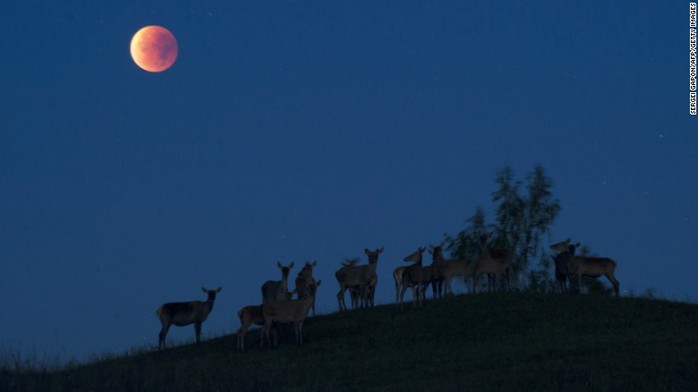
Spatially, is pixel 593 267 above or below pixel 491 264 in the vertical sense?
below

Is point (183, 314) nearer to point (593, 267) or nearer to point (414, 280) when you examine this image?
point (414, 280)

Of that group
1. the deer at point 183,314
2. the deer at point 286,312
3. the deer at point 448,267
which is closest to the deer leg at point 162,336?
the deer at point 183,314

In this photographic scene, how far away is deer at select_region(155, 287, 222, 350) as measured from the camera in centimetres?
3306

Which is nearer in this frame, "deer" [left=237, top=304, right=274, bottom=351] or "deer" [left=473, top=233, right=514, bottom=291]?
"deer" [left=237, top=304, right=274, bottom=351]

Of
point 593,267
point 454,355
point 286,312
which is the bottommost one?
point 454,355

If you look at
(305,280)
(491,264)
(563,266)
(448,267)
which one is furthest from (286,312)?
(563,266)

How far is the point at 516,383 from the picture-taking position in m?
20.7

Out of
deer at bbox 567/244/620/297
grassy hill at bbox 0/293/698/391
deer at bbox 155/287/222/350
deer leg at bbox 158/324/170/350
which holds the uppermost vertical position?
deer at bbox 567/244/620/297

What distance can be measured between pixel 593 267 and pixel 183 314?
637 inches

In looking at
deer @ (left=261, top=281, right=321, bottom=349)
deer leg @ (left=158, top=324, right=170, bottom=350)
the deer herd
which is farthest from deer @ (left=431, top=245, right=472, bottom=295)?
deer leg @ (left=158, top=324, right=170, bottom=350)

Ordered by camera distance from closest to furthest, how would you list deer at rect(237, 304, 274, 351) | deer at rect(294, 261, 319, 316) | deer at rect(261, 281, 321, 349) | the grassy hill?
the grassy hill, deer at rect(261, 281, 321, 349), deer at rect(237, 304, 274, 351), deer at rect(294, 261, 319, 316)

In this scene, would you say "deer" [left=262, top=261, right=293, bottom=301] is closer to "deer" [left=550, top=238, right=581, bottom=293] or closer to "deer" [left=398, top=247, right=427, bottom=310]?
"deer" [left=398, top=247, right=427, bottom=310]

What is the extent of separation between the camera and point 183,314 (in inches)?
1314

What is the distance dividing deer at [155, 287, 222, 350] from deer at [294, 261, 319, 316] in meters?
3.22
